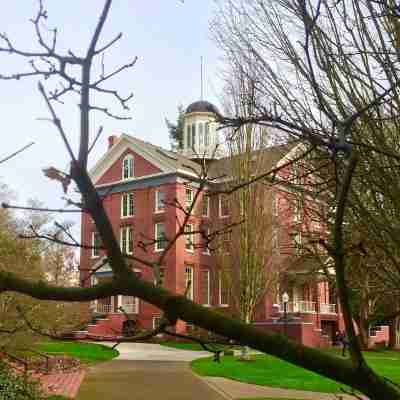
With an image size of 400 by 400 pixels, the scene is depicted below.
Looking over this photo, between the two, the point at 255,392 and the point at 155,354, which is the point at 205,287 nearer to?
the point at 155,354

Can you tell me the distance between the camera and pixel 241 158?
24.4m

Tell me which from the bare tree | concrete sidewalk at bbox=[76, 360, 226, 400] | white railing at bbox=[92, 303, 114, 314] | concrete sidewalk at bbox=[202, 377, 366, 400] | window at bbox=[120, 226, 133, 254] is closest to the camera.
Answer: the bare tree

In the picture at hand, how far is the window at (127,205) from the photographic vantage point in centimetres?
4131

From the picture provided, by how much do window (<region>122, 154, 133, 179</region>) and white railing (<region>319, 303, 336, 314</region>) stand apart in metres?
14.6

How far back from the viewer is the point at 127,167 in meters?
41.6

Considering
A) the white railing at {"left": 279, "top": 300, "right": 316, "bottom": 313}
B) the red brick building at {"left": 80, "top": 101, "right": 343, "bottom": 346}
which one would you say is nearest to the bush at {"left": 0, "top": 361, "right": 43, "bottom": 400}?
the red brick building at {"left": 80, "top": 101, "right": 343, "bottom": 346}

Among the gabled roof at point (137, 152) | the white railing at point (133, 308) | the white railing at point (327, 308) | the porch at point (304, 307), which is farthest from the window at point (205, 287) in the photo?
the white railing at point (327, 308)

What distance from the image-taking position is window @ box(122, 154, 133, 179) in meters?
41.3

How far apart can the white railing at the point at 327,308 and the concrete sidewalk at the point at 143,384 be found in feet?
65.4

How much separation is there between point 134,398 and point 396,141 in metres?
9.47

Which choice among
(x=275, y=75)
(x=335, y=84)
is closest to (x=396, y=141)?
(x=335, y=84)

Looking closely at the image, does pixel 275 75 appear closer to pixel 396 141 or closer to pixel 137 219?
pixel 396 141

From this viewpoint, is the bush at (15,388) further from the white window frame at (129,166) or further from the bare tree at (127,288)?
the white window frame at (129,166)

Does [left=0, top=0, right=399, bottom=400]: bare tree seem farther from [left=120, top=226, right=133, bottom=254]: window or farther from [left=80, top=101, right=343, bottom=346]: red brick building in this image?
[left=120, top=226, right=133, bottom=254]: window
